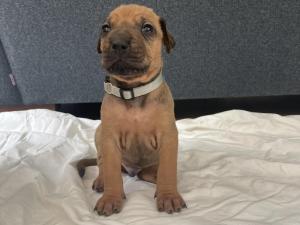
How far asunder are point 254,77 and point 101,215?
63.0 inches

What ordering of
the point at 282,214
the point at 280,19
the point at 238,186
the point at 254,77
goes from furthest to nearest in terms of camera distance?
the point at 254,77 < the point at 280,19 < the point at 238,186 < the point at 282,214

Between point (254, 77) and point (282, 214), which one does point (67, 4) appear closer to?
point (254, 77)

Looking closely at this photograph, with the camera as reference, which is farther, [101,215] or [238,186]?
[238,186]

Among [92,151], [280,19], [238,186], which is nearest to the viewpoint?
[238,186]

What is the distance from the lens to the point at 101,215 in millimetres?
1429

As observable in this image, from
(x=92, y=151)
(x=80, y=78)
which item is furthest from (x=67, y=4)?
(x=92, y=151)

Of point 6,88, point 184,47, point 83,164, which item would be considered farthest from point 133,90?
point 6,88

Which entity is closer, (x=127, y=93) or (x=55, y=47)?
(x=127, y=93)

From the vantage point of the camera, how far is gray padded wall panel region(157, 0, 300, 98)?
2482mm

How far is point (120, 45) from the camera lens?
1.31 metres

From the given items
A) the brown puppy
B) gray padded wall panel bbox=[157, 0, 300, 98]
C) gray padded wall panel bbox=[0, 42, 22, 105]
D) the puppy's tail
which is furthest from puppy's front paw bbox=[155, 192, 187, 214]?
gray padded wall panel bbox=[0, 42, 22, 105]

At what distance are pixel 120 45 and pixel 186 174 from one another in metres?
0.70

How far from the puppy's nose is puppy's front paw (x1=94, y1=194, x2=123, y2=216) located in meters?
0.52

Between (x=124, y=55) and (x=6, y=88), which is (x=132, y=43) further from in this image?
Result: (x=6, y=88)
